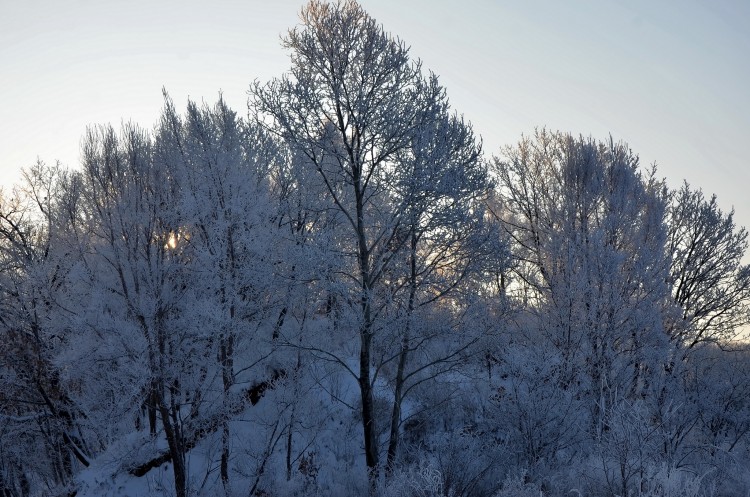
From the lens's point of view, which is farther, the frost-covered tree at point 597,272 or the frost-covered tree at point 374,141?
the frost-covered tree at point 597,272

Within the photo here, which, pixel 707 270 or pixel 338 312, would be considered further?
pixel 707 270

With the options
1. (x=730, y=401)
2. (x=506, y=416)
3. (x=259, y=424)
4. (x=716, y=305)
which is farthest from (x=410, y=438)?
(x=716, y=305)

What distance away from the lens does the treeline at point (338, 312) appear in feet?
35.6

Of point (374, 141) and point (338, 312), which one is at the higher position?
point (374, 141)

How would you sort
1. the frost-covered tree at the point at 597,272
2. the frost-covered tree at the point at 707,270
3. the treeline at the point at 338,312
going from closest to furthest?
the treeline at the point at 338,312 < the frost-covered tree at the point at 597,272 < the frost-covered tree at the point at 707,270

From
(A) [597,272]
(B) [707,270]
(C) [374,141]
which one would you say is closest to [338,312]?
(C) [374,141]

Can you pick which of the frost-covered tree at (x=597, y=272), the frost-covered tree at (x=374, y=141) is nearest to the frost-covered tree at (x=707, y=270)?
the frost-covered tree at (x=597, y=272)

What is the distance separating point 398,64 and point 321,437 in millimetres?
9869

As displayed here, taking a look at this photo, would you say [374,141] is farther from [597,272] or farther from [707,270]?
[707,270]

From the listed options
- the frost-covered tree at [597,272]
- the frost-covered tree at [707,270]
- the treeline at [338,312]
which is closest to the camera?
the treeline at [338,312]

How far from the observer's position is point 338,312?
440 inches

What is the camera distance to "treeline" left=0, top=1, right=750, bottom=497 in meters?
10.9

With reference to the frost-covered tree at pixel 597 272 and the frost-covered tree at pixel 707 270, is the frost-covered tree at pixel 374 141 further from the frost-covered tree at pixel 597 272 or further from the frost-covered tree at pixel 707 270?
the frost-covered tree at pixel 707 270

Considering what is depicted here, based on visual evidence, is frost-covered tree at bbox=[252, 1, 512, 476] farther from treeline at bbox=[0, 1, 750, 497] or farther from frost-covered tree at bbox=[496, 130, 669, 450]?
frost-covered tree at bbox=[496, 130, 669, 450]
